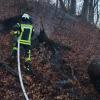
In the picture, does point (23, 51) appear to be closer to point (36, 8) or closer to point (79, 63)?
point (79, 63)

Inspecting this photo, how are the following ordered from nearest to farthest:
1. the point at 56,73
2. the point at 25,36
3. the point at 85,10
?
the point at 25,36 < the point at 56,73 < the point at 85,10

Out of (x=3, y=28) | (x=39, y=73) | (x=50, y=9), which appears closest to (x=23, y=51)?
(x=39, y=73)

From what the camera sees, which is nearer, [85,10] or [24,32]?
[24,32]

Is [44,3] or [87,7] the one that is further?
[87,7]

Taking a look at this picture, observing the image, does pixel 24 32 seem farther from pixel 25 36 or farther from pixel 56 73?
pixel 56 73

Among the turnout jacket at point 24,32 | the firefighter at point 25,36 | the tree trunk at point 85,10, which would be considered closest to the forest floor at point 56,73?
the firefighter at point 25,36

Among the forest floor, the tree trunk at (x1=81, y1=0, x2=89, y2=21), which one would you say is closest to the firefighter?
the forest floor

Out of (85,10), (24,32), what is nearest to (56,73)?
(24,32)

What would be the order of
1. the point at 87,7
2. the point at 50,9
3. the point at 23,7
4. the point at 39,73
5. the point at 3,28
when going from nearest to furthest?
the point at 39,73 → the point at 3,28 → the point at 23,7 → the point at 50,9 → the point at 87,7

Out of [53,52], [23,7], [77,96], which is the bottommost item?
[77,96]

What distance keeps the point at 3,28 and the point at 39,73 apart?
18.2 ft

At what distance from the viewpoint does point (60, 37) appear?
72.3 ft

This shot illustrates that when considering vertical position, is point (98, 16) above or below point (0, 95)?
above

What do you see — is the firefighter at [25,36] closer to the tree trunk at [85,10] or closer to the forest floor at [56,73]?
the forest floor at [56,73]
